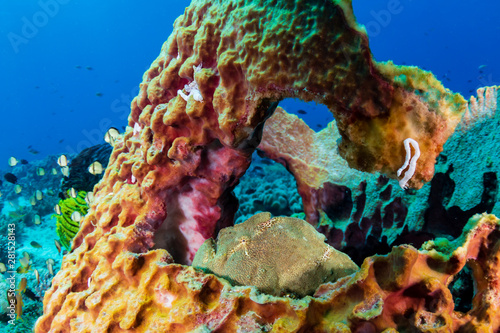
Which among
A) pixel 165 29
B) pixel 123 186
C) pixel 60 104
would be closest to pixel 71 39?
pixel 60 104

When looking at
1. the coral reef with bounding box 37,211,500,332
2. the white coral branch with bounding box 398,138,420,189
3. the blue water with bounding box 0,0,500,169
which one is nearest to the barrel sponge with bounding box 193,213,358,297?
the coral reef with bounding box 37,211,500,332

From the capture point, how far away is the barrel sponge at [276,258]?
1809 millimetres

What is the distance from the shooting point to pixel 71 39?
91625 millimetres

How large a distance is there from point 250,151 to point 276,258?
951 millimetres

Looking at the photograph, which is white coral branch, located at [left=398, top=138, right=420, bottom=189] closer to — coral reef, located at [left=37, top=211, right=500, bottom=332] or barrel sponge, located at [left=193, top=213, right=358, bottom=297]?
coral reef, located at [left=37, top=211, right=500, bottom=332]

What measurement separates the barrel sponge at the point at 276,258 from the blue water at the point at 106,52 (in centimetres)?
8825

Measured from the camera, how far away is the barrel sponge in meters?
1.81

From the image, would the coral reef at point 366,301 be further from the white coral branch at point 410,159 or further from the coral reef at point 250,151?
the white coral branch at point 410,159

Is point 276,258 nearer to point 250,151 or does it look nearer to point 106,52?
point 250,151

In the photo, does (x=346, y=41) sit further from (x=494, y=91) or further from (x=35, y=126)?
(x=35, y=126)

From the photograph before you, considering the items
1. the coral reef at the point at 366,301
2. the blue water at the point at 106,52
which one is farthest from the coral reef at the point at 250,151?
the blue water at the point at 106,52

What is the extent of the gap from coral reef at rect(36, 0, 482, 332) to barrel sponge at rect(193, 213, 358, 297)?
277 millimetres

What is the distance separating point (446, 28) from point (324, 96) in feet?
356

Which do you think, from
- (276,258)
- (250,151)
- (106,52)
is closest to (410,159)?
(276,258)
